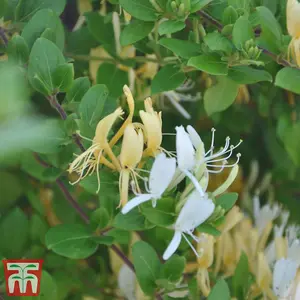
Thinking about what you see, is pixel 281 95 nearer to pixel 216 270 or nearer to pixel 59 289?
pixel 216 270

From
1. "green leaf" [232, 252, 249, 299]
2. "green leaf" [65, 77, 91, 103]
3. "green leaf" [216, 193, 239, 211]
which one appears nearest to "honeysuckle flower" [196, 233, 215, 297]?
"green leaf" [232, 252, 249, 299]

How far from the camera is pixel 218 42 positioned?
56 cm

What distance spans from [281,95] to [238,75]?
434 millimetres

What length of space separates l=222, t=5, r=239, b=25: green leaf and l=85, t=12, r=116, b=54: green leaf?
0.72ft

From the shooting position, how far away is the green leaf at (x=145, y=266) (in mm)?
594

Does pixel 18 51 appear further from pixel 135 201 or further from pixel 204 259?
pixel 204 259

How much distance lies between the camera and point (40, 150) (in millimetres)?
502

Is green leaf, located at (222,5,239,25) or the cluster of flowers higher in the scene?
green leaf, located at (222,5,239,25)

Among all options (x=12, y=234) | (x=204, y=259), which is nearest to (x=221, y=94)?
(x=204, y=259)

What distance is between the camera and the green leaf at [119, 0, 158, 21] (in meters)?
0.57

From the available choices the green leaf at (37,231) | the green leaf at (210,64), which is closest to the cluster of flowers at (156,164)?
the green leaf at (210,64)

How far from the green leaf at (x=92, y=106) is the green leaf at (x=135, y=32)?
0.34 feet

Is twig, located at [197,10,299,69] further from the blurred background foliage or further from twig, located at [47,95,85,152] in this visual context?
twig, located at [47,95,85,152]

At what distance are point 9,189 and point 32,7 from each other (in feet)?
1.44
